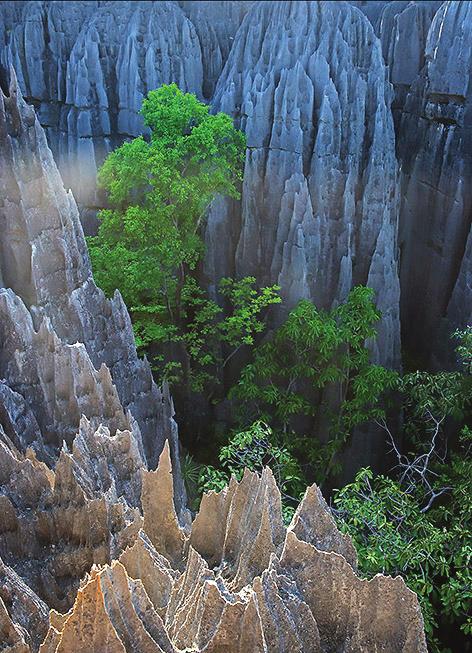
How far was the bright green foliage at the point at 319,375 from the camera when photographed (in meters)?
11.5

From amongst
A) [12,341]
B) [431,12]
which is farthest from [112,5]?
[12,341]

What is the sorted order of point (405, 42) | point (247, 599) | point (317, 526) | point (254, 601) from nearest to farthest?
point (254, 601), point (247, 599), point (317, 526), point (405, 42)

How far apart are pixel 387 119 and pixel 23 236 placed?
8.85 m

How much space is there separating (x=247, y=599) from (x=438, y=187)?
12964 millimetres

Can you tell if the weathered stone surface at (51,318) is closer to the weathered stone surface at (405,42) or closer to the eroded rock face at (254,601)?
the eroded rock face at (254,601)

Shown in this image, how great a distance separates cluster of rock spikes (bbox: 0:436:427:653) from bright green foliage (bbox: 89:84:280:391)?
743 centimetres

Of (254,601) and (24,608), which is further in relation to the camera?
(24,608)

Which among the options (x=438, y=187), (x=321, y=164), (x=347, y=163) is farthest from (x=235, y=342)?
(x=438, y=187)

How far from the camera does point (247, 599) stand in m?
3.57

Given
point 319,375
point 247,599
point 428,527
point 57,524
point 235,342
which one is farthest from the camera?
point 235,342

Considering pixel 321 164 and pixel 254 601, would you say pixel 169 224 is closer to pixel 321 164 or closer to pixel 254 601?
pixel 321 164

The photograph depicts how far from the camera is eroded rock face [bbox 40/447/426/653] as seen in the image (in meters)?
3.35

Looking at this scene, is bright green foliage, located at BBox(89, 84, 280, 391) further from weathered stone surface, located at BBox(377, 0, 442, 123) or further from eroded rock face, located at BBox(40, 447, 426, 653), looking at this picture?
eroded rock face, located at BBox(40, 447, 426, 653)

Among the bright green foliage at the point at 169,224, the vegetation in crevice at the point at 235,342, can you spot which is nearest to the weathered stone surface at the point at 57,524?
the vegetation in crevice at the point at 235,342
